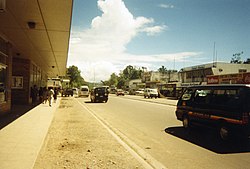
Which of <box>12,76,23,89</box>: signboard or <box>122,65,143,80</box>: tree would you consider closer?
<box>12,76,23,89</box>: signboard

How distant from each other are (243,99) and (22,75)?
2039cm

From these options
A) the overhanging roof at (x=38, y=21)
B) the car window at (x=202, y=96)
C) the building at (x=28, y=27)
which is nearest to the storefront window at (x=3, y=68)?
the building at (x=28, y=27)

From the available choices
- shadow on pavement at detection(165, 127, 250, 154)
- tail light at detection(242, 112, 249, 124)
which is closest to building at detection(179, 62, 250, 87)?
shadow on pavement at detection(165, 127, 250, 154)

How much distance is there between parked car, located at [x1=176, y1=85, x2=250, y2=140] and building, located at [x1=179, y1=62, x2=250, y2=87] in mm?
41242

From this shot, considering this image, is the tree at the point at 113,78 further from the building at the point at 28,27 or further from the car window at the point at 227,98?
the car window at the point at 227,98

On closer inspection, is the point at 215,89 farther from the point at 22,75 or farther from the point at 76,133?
the point at 22,75

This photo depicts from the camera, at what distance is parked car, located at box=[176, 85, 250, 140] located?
7.09 metres

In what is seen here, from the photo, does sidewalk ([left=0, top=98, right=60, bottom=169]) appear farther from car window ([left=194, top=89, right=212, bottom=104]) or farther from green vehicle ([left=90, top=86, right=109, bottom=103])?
green vehicle ([left=90, top=86, right=109, bottom=103])

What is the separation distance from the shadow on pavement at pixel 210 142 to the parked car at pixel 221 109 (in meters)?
0.30

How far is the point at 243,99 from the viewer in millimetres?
7168

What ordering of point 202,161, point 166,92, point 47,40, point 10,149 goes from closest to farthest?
point 202,161, point 10,149, point 47,40, point 166,92

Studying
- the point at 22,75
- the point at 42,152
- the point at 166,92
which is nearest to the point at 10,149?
the point at 42,152

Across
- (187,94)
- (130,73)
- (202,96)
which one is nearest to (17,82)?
(187,94)

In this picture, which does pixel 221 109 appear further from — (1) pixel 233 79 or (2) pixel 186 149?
(1) pixel 233 79
